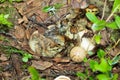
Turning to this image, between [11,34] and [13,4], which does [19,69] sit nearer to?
[11,34]

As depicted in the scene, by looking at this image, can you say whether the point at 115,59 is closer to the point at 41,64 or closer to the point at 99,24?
the point at 99,24

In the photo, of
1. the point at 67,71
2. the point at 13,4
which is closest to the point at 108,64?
the point at 67,71

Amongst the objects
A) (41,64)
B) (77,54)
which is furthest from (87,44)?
(41,64)


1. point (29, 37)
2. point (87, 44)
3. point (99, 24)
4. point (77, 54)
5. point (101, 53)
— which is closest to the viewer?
point (99, 24)

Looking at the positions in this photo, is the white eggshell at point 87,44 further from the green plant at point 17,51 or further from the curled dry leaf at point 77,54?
the green plant at point 17,51

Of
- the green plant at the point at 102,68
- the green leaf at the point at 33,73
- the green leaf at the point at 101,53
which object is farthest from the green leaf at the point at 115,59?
the green leaf at the point at 33,73

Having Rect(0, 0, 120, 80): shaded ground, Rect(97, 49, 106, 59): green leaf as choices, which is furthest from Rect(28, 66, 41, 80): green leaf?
Rect(97, 49, 106, 59): green leaf
